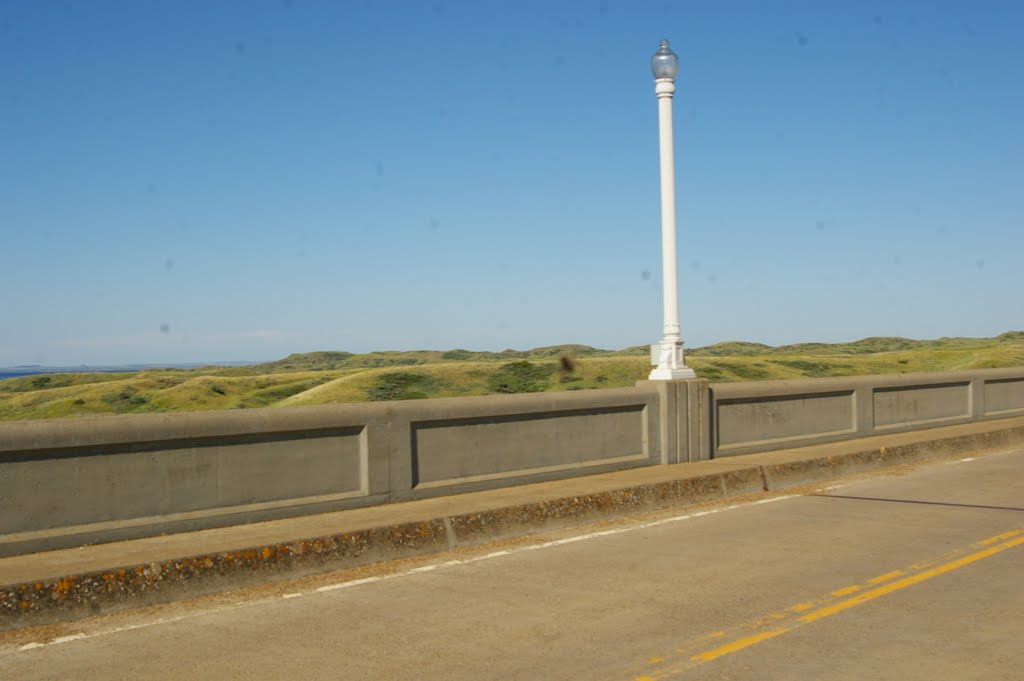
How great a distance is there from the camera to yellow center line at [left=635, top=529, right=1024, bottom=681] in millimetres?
5562

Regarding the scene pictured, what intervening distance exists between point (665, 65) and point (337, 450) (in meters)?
6.68

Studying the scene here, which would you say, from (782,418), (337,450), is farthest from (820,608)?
(782,418)

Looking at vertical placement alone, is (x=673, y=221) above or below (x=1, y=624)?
above

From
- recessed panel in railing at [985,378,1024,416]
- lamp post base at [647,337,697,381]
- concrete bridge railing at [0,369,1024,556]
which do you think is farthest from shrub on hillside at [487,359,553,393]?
lamp post base at [647,337,697,381]

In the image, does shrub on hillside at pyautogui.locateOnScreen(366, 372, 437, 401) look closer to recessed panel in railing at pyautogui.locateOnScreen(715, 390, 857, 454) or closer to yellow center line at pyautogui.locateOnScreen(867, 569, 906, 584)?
recessed panel in railing at pyautogui.locateOnScreen(715, 390, 857, 454)

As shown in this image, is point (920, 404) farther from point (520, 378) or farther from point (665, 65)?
point (520, 378)

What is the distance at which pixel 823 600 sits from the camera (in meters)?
6.84

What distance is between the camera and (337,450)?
9227 millimetres

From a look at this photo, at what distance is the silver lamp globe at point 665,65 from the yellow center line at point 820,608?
6.73 m

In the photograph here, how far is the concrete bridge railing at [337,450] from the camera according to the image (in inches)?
296

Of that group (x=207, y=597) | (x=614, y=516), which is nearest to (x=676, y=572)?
(x=614, y=516)

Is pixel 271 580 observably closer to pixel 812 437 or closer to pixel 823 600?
pixel 823 600

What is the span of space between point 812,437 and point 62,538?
408 inches

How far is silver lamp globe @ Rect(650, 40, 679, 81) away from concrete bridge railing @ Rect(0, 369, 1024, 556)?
12.5ft
